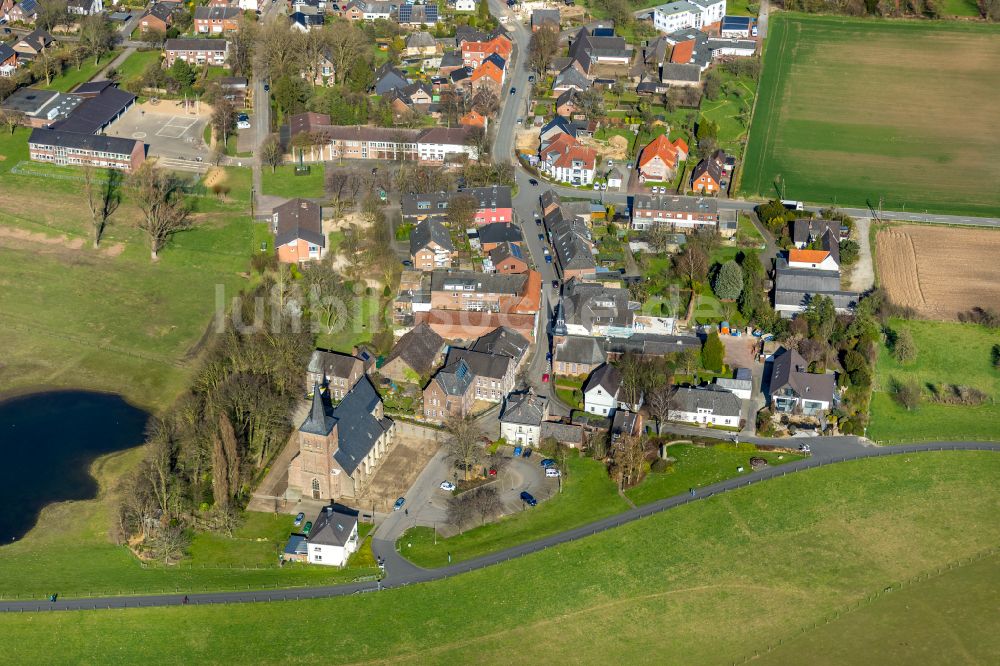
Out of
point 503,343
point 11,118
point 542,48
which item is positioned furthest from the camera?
point 542,48

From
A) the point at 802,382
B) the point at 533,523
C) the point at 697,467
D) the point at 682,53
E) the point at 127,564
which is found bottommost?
the point at 127,564

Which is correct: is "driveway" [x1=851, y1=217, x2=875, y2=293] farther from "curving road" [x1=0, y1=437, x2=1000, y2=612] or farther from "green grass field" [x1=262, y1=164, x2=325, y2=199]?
"green grass field" [x1=262, y1=164, x2=325, y2=199]

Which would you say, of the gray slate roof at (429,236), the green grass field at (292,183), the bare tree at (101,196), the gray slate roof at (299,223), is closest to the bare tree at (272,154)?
the green grass field at (292,183)

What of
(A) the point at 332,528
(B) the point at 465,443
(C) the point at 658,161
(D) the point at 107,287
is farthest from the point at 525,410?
(C) the point at 658,161

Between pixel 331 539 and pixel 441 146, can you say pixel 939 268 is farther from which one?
pixel 331 539

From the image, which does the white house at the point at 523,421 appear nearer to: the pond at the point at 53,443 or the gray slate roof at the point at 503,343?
the gray slate roof at the point at 503,343
